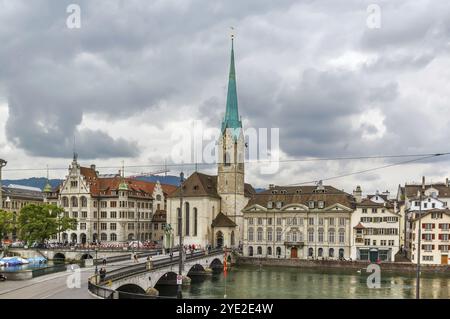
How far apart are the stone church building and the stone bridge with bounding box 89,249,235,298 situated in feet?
67.9

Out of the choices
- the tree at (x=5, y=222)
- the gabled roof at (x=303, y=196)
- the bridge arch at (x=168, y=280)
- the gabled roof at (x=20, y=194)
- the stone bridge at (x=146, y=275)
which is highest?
the gabled roof at (x=303, y=196)

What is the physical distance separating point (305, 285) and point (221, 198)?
4623 cm

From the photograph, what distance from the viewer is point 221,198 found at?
379 feet

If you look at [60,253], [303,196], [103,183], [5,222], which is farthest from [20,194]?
[303,196]

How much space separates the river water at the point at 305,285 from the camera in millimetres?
62281

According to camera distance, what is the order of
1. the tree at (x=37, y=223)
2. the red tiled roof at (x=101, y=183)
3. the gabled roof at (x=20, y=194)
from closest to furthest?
the tree at (x=37, y=223) < the red tiled roof at (x=101, y=183) < the gabled roof at (x=20, y=194)

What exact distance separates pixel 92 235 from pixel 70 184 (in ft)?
34.5

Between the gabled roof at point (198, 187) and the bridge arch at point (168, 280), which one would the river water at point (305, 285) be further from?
the gabled roof at point (198, 187)

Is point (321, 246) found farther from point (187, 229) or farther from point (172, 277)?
point (172, 277)

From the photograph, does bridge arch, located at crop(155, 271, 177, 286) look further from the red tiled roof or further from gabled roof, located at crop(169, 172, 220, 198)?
the red tiled roof

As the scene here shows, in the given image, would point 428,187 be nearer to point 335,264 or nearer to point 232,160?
point 335,264

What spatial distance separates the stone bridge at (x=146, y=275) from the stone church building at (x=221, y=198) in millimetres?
20685

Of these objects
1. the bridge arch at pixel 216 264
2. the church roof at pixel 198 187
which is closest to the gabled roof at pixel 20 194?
the church roof at pixel 198 187
